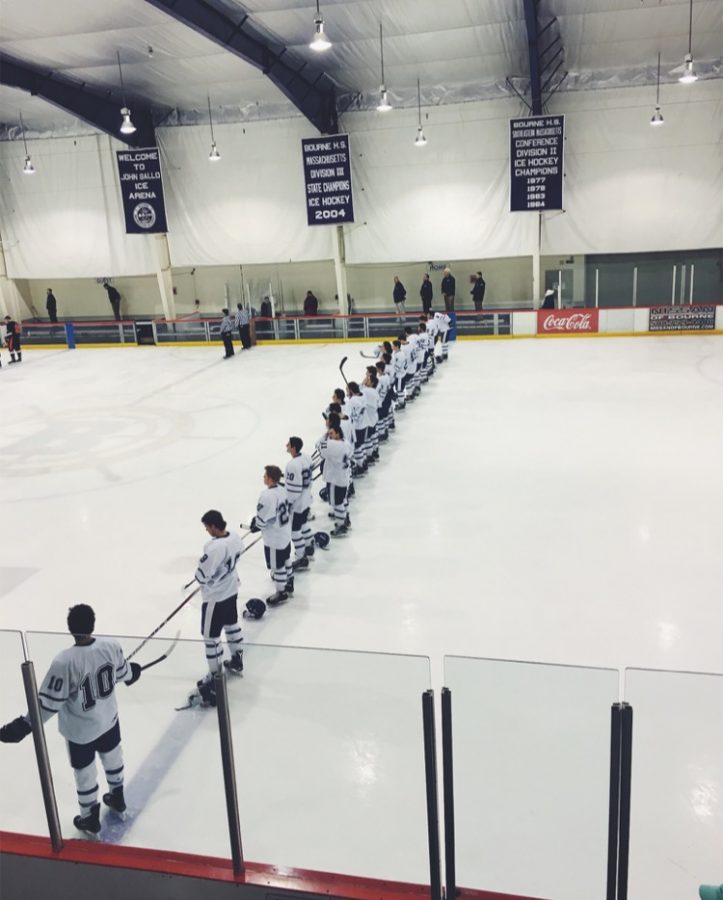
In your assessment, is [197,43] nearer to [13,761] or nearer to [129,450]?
[129,450]

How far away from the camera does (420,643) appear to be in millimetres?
6945

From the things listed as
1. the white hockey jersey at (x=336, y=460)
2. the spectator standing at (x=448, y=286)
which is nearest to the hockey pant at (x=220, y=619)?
the white hockey jersey at (x=336, y=460)

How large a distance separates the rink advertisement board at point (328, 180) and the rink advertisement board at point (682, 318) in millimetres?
9264

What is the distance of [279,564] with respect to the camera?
25.3ft

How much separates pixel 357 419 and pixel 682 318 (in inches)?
581

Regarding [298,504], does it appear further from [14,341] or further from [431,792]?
[14,341]

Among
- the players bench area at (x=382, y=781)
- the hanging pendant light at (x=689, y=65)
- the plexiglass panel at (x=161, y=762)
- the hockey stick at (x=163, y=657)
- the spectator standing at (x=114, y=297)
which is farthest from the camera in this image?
the spectator standing at (x=114, y=297)

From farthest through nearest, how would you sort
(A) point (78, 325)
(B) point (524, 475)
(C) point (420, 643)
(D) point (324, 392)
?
(A) point (78, 325)
(D) point (324, 392)
(B) point (524, 475)
(C) point (420, 643)

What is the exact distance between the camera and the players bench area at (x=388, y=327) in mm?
22359

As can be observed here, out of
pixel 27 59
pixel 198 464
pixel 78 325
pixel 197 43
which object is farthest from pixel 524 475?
pixel 78 325

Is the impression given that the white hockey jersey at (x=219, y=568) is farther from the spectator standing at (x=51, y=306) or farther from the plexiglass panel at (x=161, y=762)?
the spectator standing at (x=51, y=306)

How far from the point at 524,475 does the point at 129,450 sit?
22.4ft

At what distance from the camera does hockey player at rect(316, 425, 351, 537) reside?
916 centimetres

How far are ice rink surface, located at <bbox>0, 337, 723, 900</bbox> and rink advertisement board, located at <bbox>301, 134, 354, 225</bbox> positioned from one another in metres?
5.27
